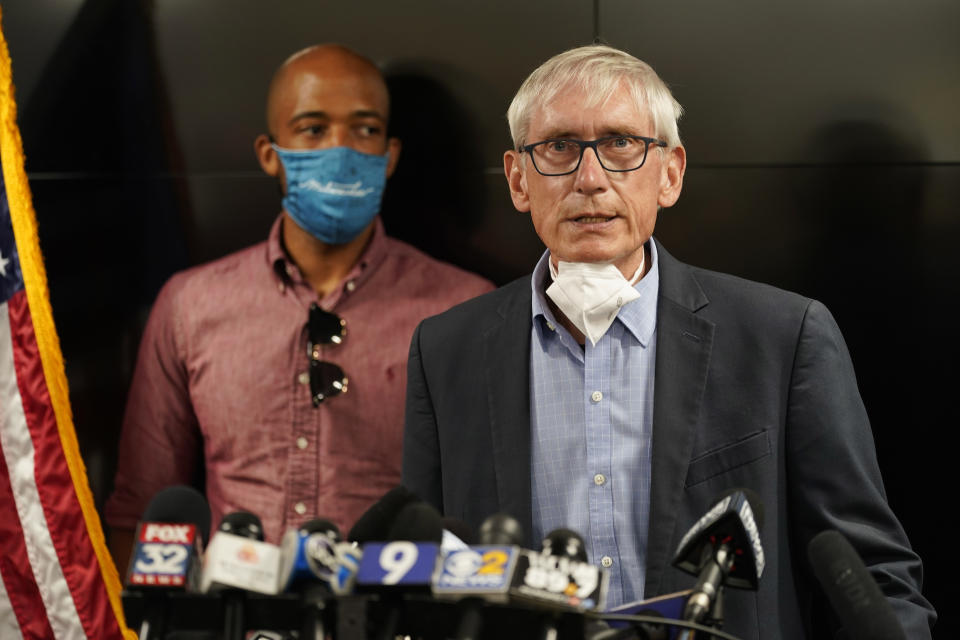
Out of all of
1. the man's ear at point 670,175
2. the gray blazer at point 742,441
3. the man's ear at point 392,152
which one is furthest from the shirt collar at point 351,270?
the man's ear at point 670,175

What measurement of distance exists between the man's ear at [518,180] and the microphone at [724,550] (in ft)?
3.18

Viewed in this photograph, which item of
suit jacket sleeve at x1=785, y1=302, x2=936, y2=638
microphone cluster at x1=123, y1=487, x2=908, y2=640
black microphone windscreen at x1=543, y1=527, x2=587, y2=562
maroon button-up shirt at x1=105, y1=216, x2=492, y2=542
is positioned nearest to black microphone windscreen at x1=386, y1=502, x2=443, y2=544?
microphone cluster at x1=123, y1=487, x2=908, y2=640

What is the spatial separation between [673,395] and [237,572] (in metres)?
1.00

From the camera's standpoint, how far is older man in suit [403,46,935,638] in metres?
1.89

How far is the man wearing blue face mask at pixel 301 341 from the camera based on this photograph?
3.01 m

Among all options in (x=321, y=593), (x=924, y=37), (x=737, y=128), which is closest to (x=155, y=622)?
(x=321, y=593)

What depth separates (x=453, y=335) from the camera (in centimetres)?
226

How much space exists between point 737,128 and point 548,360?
3.94ft

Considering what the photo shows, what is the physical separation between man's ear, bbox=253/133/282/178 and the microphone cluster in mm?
1921

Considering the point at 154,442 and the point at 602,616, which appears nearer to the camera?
the point at 602,616

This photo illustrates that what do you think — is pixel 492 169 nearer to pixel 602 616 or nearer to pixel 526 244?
pixel 526 244

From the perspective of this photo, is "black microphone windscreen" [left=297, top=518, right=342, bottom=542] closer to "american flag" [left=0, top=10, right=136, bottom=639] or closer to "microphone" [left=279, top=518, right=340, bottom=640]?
"microphone" [left=279, top=518, right=340, bottom=640]

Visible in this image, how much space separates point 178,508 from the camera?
1286 mm

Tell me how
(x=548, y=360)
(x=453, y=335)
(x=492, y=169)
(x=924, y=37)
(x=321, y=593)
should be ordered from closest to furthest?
1. (x=321, y=593)
2. (x=548, y=360)
3. (x=453, y=335)
4. (x=924, y=37)
5. (x=492, y=169)
